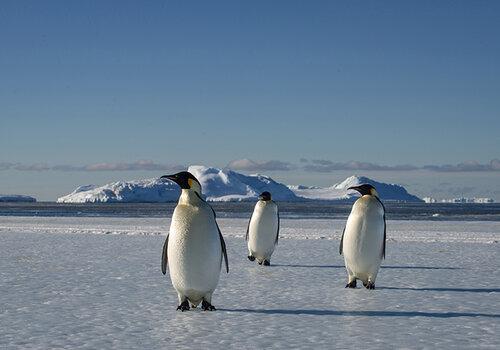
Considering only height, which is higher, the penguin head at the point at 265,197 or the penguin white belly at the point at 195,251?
the penguin head at the point at 265,197

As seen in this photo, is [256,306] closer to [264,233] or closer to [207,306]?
[207,306]

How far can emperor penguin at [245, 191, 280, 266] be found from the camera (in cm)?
1157

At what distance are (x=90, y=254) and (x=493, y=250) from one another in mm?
8343

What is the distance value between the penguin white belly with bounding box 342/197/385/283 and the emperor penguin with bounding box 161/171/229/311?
2.26 meters

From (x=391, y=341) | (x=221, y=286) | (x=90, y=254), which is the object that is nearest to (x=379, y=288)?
(x=221, y=286)

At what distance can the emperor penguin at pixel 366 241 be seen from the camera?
→ 27.7 feet

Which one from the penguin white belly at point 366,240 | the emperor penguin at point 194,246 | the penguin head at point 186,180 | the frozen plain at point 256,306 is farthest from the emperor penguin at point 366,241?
the penguin head at point 186,180

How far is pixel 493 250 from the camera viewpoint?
15.1 meters

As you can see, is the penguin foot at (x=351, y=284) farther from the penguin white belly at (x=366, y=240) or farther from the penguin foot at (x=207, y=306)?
the penguin foot at (x=207, y=306)

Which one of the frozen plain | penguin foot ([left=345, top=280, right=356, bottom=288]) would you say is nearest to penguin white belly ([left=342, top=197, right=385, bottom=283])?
penguin foot ([left=345, top=280, right=356, bottom=288])

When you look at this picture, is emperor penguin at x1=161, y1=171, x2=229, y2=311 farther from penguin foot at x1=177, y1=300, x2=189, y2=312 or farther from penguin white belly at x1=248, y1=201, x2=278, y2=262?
penguin white belly at x1=248, y1=201, x2=278, y2=262

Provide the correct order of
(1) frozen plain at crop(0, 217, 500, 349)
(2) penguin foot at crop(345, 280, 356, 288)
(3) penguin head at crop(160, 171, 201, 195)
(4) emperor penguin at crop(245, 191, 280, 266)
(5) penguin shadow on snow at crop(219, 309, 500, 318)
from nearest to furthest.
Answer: (1) frozen plain at crop(0, 217, 500, 349) → (5) penguin shadow on snow at crop(219, 309, 500, 318) → (3) penguin head at crop(160, 171, 201, 195) → (2) penguin foot at crop(345, 280, 356, 288) → (4) emperor penguin at crop(245, 191, 280, 266)

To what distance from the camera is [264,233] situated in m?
11.6

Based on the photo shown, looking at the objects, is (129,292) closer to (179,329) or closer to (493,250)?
(179,329)
